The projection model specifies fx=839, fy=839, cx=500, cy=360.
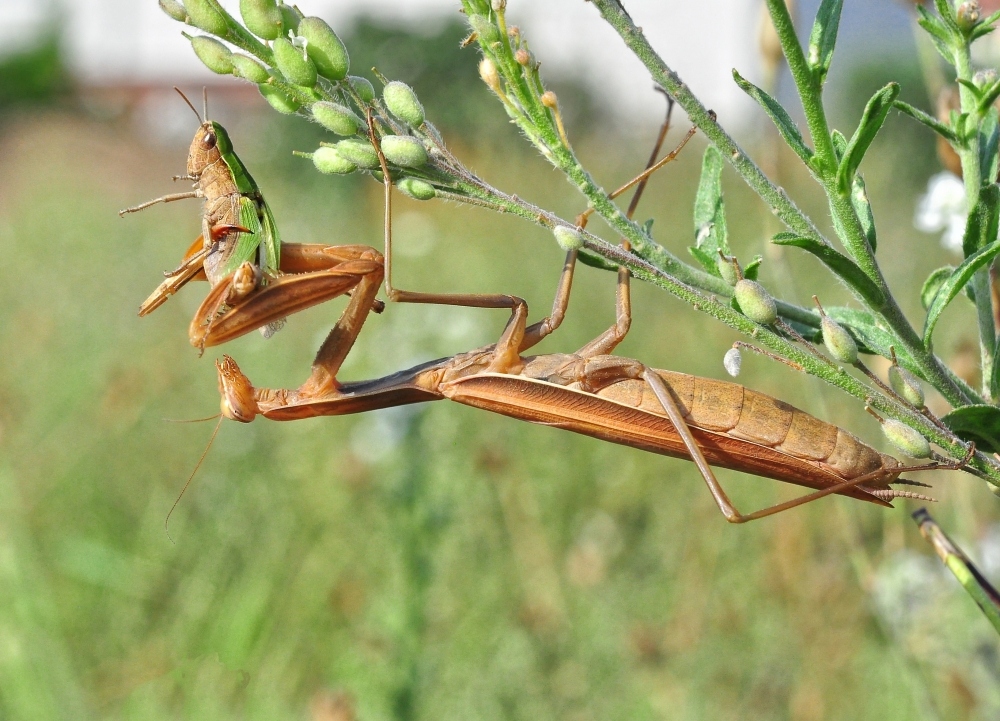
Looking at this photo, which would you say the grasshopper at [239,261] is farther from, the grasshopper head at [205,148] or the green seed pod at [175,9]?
the green seed pod at [175,9]

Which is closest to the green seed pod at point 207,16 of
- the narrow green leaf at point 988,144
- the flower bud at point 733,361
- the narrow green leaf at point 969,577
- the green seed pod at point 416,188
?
the green seed pod at point 416,188

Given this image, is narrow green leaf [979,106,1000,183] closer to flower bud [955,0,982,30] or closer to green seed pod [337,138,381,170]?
flower bud [955,0,982,30]

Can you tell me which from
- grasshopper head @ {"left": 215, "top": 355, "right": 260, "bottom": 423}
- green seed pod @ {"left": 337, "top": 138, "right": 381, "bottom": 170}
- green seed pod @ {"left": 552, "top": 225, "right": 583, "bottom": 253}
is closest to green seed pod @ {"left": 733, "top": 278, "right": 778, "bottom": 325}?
green seed pod @ {"left": 552, "top": 225, "right": 583, "bottom": 253}

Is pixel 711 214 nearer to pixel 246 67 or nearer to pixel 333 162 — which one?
pixel 333 162

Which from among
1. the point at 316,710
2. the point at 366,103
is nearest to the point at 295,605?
the point at 316,710

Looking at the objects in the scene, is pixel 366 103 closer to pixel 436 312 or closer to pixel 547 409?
pixel 547 409

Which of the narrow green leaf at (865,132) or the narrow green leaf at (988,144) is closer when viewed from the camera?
the narrow green leaf at (865,132)
